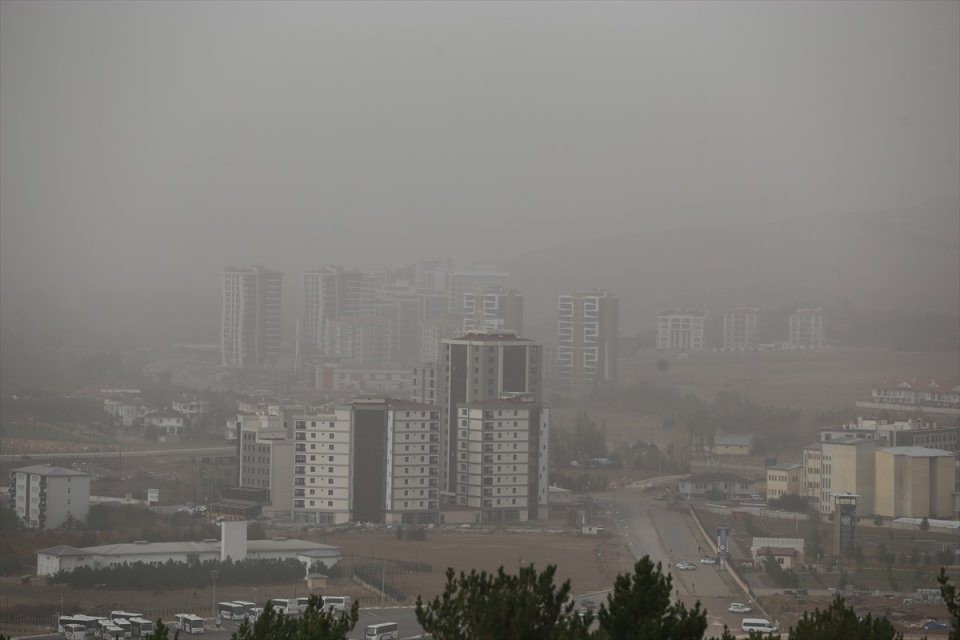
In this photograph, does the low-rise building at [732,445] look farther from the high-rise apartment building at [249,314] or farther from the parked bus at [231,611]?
the high-rise apartment building at [249,314]

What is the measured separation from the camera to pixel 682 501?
1617 cm

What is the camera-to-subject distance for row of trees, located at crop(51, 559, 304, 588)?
10953 mm

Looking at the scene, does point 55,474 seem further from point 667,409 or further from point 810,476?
point 667,409

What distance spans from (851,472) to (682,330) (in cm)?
1617

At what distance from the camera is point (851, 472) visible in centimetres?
1490

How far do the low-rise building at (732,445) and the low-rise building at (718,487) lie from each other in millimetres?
2958

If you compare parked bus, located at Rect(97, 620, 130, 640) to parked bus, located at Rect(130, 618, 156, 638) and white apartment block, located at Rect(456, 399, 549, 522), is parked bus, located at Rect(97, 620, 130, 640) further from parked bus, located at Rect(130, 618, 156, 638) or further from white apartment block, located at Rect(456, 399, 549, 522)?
white apartment block, located at Rect(456, 399, 549, 522)

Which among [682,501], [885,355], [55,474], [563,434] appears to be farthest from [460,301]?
[55,474]

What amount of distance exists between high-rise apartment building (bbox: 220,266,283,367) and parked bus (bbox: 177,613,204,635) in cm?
2116

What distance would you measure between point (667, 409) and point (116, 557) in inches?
553

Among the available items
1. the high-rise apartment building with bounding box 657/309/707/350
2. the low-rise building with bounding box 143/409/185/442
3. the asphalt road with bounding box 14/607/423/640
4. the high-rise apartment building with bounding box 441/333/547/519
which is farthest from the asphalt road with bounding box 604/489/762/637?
the high-rise apartment building with bounding box 657/309/707/350

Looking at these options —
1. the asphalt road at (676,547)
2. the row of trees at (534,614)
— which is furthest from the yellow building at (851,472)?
the row of trees at (534,614)

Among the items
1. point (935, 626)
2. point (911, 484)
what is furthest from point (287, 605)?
point (911, 484)

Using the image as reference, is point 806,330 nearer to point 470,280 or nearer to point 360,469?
point 470,280
